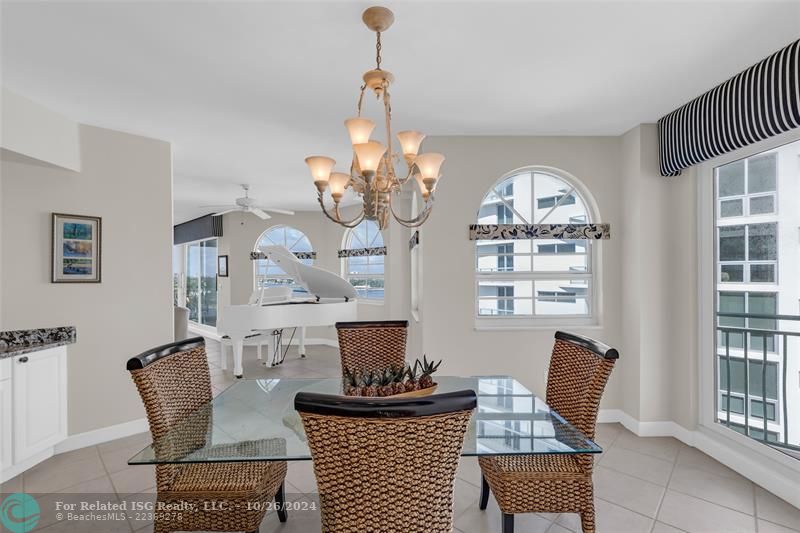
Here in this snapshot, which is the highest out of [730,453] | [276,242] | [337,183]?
[276,242]

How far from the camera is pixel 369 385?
5.99 feet

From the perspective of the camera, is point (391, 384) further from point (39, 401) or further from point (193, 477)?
point (39, 401)

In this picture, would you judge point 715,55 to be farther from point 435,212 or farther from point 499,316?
point 499,316

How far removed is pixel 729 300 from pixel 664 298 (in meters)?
0.43

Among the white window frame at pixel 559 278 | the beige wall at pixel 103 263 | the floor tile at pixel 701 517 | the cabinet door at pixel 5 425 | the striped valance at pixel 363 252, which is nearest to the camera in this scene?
the floor tile at pixel 701 517

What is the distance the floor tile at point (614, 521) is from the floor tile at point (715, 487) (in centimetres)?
50

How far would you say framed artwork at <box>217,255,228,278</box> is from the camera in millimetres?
7724

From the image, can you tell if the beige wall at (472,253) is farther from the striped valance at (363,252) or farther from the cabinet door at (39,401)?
the striped valance at (363,252)

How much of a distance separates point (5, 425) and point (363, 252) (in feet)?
15.9

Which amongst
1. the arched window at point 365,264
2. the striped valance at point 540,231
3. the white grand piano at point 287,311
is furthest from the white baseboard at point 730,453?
the arched window at point 365,264

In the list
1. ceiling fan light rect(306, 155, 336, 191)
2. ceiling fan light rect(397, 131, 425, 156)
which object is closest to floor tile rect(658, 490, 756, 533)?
ceiling fan light rect(397, 131, 425, 156)

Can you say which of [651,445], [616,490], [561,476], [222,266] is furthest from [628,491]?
[222,266]

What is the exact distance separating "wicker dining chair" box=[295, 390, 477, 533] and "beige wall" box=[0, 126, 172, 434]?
3.03 meters

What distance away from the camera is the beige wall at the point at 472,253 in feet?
11.6
